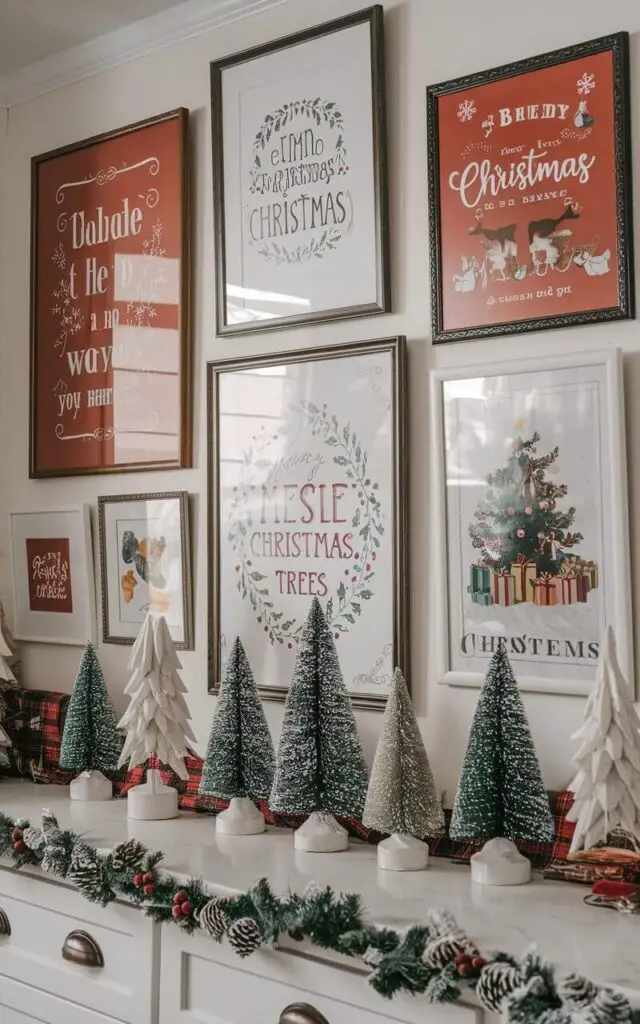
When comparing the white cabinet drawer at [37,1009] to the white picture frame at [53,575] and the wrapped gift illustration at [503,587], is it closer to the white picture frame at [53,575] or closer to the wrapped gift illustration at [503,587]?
the white picture frame at [53,575]

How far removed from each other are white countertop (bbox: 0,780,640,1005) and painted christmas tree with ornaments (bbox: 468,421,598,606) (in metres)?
0.46

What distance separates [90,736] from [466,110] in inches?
56.6

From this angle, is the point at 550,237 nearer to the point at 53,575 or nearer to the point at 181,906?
the point at 181,906

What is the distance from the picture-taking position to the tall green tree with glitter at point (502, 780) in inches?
64.4

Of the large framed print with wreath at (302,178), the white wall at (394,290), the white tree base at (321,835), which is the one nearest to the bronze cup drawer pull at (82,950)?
the white tree base at (321,835)

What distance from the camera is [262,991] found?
1582 mm

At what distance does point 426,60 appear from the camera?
6.45 feet

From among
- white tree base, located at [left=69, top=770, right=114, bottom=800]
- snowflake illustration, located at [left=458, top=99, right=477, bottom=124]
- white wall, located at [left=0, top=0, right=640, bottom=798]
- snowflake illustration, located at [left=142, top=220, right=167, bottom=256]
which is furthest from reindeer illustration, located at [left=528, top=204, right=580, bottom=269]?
white tree base, located at [left=69, top=770, right=114, bottom=800]

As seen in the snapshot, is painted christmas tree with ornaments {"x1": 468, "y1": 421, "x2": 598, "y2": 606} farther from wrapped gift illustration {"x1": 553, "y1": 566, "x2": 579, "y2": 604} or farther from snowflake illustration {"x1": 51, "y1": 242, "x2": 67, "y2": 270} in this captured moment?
snowflake illustration {"x1": 51, "y1": 242, "x2": 67, "y2": 270}

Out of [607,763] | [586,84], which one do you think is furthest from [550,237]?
[607,763]

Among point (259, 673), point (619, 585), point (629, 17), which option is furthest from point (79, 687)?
point (629, 17)

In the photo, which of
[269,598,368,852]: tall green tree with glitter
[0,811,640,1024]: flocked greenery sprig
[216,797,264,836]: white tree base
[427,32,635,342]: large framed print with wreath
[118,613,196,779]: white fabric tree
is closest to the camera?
[0,811,640,1024]: flocked greenery sprig

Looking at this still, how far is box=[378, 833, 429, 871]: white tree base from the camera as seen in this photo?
1.71 meters

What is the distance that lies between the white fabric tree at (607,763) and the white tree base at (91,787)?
1051 mm
